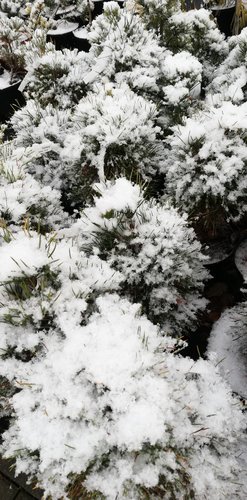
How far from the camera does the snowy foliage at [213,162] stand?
1.73m

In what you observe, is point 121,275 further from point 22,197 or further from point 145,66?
point 145,66

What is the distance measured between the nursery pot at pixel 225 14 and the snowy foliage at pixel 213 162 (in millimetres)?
2442

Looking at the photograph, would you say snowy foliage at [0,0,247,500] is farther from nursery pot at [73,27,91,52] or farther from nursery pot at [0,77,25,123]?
nursery pot at [73,27,91,52]

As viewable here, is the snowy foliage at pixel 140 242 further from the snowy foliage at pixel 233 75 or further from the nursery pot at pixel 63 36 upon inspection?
the nursery pot at pixel 63 36

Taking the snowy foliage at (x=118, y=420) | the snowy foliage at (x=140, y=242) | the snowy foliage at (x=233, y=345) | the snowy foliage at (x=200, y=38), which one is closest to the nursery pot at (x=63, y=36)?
the snowy foliage at (x=200, y=38)

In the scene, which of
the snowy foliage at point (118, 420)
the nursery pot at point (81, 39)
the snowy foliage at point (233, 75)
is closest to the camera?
the snowy foliage at point (118, 420)

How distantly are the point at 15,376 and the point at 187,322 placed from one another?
884mm

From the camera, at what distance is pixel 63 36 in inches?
175

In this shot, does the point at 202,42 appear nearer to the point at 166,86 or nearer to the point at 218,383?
the point at 166,86

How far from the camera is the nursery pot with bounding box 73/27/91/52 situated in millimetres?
4254

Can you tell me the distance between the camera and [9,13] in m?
4.92

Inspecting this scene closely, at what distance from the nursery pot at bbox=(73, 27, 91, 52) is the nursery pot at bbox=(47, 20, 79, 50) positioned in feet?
0.28

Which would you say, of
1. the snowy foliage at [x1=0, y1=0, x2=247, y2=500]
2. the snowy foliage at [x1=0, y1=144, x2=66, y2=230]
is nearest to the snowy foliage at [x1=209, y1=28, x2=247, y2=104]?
the snowy foliage at [x1=0, y1=0, x2=247, y2=500]

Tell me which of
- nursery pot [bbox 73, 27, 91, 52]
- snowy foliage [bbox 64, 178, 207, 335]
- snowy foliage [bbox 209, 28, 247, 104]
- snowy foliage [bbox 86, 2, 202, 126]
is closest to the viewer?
snowy foliage [bbox 64, 178, 207, 335]
